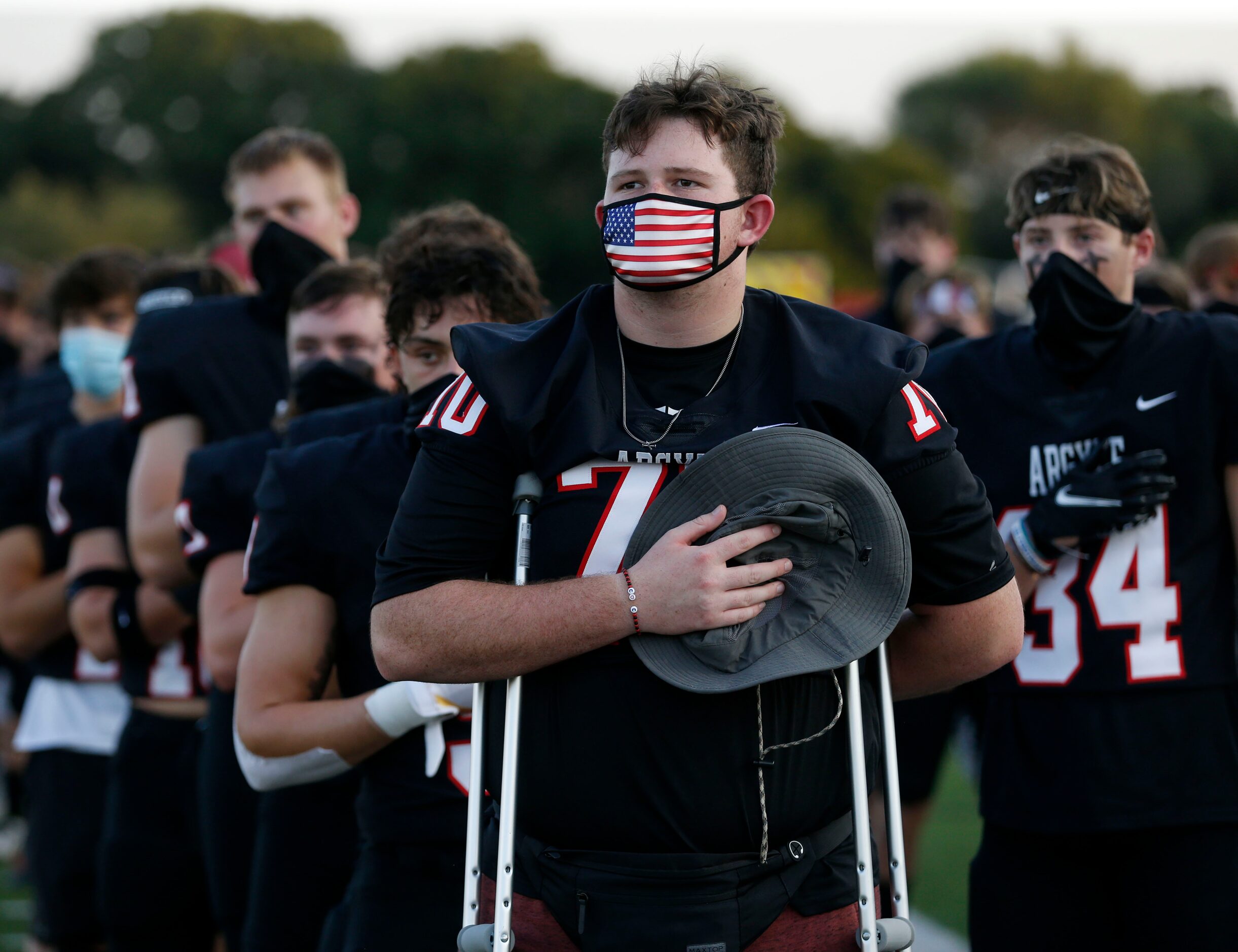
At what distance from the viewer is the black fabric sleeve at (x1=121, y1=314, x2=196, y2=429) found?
14.5 feet

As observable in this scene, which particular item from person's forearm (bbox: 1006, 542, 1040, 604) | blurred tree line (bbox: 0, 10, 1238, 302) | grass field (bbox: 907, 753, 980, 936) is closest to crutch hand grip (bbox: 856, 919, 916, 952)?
person's forearm (bbox: 1006, 542, 1040, 604)

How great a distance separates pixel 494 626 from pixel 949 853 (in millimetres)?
6249

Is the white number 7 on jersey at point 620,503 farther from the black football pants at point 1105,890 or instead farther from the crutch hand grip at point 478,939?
the black football pants at point 1105,890

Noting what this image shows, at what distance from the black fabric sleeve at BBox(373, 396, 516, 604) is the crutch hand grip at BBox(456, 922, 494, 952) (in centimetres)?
56

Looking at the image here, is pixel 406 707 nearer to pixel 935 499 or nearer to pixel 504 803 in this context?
pixel 504 803

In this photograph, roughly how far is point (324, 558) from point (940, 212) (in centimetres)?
576

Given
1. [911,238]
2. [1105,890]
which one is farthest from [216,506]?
[911,238]

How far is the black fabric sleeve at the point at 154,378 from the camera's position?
4430mm

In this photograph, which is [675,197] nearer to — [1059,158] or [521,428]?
[521,428]

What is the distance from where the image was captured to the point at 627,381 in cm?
249

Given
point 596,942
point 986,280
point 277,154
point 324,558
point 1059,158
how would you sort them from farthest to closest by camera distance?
point 986,280 → point 277,154 → point 1059,158 → point 324,558 → point 596,942

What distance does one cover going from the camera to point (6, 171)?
2281 inches

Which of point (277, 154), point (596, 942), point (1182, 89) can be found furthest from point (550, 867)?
point (1182, 89)

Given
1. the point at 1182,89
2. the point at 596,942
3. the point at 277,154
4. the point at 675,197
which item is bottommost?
the point at 596,942
